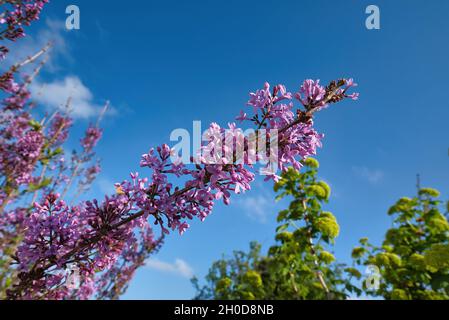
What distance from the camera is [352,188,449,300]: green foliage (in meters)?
7.26

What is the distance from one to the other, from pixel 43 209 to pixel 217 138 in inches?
71.5

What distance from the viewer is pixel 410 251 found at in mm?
8594

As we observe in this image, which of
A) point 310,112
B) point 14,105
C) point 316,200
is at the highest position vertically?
point 14,105

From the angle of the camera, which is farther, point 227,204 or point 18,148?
point 18,148

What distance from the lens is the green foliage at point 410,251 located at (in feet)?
23.8

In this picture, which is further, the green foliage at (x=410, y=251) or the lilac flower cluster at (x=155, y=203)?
the green foliage at (x=410, y=251)

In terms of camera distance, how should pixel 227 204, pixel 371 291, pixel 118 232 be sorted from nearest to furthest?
pixel 227 204, pixel 118 232, pixel 371 291

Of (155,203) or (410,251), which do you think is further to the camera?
(410,251)

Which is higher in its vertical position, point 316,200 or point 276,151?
point 316,200

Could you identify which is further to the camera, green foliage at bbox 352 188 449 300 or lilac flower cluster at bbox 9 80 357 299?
green foliage at bbox 352 188 449 300
